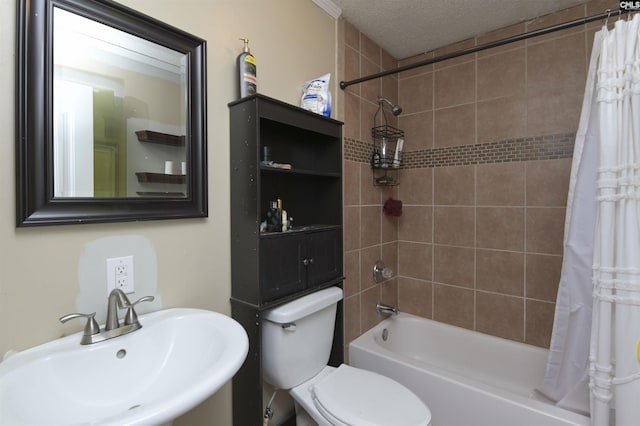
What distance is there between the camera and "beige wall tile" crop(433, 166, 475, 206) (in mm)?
2082

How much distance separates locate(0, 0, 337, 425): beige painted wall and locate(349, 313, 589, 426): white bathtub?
919mm

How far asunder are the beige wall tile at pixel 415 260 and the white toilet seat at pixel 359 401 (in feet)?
3.49

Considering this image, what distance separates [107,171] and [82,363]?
1.81 ft

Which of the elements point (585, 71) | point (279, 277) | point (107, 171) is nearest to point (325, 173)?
point (279, 277)

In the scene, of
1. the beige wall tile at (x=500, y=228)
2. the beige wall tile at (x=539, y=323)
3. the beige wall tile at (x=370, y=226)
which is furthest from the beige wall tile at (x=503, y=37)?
the beige wall tile at (x=539, y=323)

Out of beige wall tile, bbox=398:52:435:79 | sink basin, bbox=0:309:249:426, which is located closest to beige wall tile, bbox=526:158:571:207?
beige wall tile, bbox=398:52:435:79

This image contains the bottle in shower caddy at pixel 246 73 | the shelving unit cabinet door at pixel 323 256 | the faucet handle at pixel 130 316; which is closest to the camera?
the faucet handle at pixel 130 316

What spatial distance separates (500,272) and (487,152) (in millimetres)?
785

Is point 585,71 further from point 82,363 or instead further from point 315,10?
point 82,363

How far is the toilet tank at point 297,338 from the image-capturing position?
125 cm

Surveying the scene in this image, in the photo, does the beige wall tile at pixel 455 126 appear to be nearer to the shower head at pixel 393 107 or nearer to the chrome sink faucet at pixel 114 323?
the shower head at pixel 393 107

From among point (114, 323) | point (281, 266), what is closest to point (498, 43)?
point (281, 266)

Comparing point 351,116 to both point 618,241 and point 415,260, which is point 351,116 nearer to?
point 415,260

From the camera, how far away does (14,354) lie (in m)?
0.80
